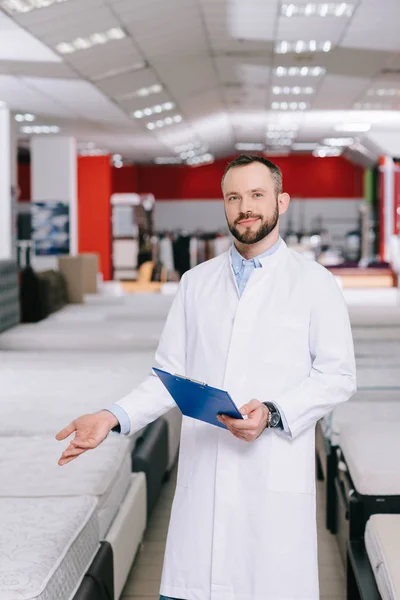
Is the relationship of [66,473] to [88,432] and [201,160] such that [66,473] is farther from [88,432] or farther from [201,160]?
[201,160]

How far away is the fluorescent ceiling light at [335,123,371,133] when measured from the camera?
17722 millimetres

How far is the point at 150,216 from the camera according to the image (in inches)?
900

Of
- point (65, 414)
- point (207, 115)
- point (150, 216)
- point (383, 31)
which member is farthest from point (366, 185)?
point (65, 414)

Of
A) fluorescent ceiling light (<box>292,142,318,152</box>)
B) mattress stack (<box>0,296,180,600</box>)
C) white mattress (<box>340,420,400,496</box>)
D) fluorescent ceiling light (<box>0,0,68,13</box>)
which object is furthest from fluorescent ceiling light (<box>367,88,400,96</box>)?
white mattress (<box>340,420,400,496</box>)

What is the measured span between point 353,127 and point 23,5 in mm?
11815

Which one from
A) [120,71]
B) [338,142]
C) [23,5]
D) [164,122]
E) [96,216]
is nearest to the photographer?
[23,5]

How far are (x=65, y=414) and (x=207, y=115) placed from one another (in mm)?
12452

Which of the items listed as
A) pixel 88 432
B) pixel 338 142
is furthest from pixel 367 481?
pixel 338 142

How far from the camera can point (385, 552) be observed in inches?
96.4

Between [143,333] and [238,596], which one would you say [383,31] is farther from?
[238,596]

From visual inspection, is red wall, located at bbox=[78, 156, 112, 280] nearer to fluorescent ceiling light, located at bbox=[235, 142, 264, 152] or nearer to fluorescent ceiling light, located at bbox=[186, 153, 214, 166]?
fluorescent ceiling light, located at bbox=[235, 142, 264, 152]

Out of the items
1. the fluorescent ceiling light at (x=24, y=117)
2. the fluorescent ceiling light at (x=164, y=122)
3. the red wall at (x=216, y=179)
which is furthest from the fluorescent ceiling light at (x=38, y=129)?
the red wall at (x=216, y=179)

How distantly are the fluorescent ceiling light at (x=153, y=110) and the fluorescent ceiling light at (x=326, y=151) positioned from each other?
924cm

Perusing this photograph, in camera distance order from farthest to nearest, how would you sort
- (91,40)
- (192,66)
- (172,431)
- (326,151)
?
(326,151)
(192,66)
(91,40)
(172,431)
